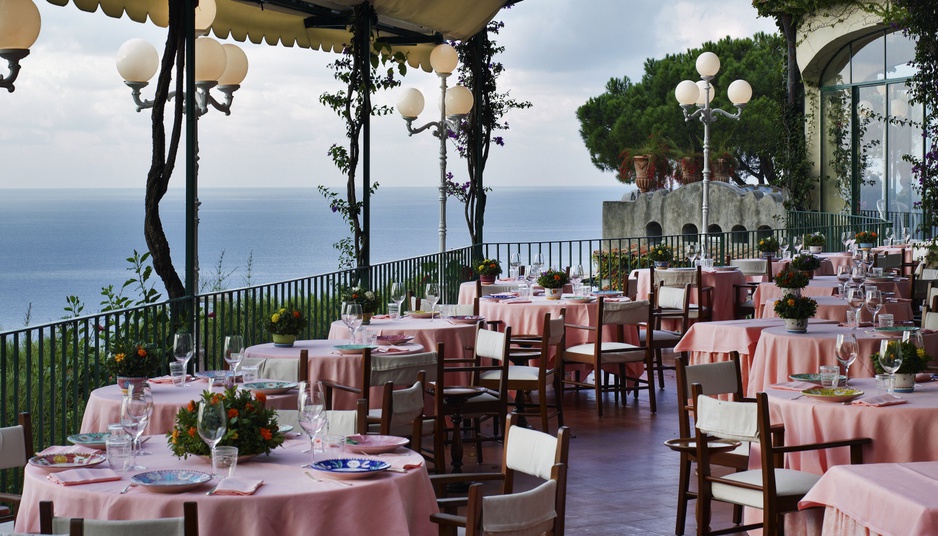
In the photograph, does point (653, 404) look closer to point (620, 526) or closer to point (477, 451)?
point (477, 451)

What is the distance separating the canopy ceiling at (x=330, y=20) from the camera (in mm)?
10500

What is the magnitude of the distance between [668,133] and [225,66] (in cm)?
3486

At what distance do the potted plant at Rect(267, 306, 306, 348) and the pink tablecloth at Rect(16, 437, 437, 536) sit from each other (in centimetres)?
307

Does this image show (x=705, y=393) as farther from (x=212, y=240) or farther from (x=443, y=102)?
(x=212, y=240)

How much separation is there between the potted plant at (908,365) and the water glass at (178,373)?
3.28 meters

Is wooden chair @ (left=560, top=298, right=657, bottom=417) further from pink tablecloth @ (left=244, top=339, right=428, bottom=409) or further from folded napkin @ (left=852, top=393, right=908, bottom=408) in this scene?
folded napkin @ (left=852, top=393, right=908, bottom=408)

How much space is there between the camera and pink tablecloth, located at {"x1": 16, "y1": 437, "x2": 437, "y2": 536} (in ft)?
11.2

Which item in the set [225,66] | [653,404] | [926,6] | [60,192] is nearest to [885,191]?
[926,6]

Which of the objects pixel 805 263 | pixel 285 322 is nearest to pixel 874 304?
pixel 285 322

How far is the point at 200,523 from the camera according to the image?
3393mm

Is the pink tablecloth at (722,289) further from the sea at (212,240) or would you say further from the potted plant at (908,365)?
the sea at (212,240)

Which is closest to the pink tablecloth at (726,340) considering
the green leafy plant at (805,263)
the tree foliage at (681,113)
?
the green leafy plant at (805,263)

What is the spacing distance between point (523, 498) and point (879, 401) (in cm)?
216

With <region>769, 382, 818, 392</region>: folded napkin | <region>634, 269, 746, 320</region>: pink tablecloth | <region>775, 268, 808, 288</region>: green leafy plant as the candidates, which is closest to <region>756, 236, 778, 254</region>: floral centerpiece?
<region>634, 269, 746, 320</region>: pink tablecloth
